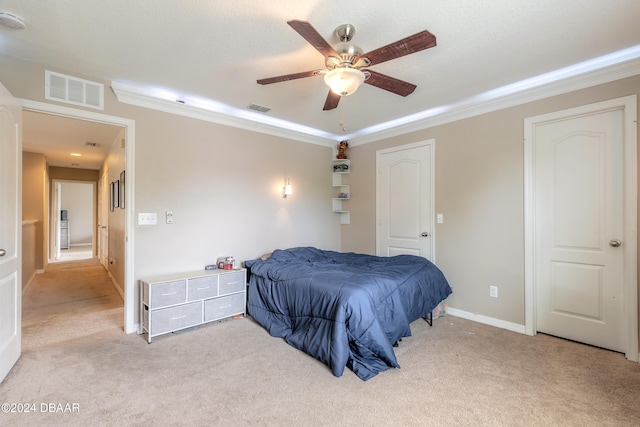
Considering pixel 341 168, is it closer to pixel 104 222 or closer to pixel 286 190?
pixel 286 190

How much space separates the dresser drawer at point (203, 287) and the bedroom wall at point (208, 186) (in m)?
0.37

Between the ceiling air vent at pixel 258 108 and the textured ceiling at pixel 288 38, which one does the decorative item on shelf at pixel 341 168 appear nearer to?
the ceiling air vent at pixel 258 108

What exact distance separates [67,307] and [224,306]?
2261mm

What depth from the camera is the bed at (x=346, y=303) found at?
2.23 meters

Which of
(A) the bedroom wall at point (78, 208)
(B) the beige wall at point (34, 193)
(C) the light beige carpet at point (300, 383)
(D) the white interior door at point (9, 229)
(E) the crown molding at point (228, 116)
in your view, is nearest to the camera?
(C) the light beige carpet at point (300, 383)

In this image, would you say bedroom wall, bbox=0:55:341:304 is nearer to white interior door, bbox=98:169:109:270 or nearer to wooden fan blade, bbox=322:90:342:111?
wooden fan blade, bbox=322:90:342:111

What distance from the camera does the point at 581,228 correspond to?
2.71 metres

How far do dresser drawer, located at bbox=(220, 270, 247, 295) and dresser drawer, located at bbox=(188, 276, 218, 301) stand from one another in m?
0.08

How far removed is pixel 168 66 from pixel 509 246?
374cm

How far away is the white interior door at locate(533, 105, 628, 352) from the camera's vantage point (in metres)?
2.54

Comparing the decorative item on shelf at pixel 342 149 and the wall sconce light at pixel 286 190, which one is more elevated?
the decorative item on shelf at pixel 342 149

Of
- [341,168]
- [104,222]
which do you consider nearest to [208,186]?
[341,168]

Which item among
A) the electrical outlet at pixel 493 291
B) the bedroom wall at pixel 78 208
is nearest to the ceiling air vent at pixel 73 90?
the electrical outlet at pixel 493 291

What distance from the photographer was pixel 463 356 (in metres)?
2.49
